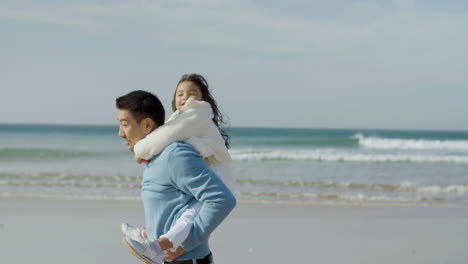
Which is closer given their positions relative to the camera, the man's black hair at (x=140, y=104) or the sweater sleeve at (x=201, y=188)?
the sweater sleeve at (x=201, y=188)

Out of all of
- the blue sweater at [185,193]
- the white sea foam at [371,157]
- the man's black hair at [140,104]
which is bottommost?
the white sea foam at [371,157]

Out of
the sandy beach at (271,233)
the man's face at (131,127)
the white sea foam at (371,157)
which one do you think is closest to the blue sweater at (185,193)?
the man's face at (131,127)

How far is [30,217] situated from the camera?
7594 millimetres

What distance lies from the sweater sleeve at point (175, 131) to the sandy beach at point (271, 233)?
3678 millimetres

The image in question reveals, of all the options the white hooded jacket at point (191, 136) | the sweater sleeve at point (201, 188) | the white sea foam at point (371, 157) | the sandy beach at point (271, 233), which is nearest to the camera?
the sweater sleeve at point (201, 188)

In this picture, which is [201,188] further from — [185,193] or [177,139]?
[177,139]

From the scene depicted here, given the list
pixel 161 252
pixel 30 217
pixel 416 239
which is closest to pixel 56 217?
pixel 30 217

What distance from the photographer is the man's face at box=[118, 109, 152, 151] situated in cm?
226

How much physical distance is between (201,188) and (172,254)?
32 cm

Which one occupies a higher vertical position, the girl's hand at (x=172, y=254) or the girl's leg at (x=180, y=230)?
the girl's leg at (x=180, y=230)

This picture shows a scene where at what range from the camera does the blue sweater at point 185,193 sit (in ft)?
6.87

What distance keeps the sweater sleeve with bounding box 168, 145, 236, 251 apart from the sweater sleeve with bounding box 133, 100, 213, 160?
0.24 feet

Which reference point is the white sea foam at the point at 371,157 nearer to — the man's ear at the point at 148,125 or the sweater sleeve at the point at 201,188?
the man's ear at the point at 148,125

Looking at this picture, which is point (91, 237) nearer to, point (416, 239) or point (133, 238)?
point (416, 239)
